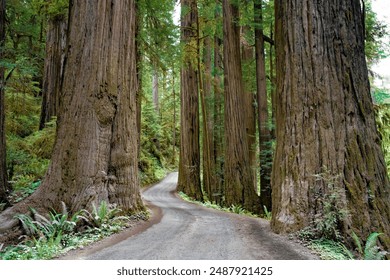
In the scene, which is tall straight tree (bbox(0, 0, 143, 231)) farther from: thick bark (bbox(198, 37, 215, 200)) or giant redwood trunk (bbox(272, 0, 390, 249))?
thick bark (bbox(198, 37, 215, 200))

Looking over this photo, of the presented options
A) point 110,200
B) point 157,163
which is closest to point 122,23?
point 110,200

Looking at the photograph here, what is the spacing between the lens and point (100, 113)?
5504 mm

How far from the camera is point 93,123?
17.8 feet

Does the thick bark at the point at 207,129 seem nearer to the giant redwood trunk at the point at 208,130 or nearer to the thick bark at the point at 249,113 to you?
the giant redwood trunk at the point at 208,130

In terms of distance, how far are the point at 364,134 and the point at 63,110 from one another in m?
4.87

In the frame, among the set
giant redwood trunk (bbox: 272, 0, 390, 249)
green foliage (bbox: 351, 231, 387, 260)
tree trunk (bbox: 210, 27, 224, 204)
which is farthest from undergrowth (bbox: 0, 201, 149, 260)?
tree trunk (bbox: 210, 27, 224, 204)

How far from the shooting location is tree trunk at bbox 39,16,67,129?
12.0m

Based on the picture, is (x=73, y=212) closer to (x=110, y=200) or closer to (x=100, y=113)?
(x=110, y=200)

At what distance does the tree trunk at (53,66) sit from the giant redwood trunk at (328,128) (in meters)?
9.64

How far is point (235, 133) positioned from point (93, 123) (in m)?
6.02

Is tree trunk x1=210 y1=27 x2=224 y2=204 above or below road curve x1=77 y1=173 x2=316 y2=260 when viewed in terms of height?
above

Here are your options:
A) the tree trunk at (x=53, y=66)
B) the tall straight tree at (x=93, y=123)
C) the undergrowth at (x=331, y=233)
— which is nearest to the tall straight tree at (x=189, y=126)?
the tree trunk at (x=53, y=66)

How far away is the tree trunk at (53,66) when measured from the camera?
39.2 ft

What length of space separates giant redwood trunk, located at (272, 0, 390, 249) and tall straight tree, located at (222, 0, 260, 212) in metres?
5.42
